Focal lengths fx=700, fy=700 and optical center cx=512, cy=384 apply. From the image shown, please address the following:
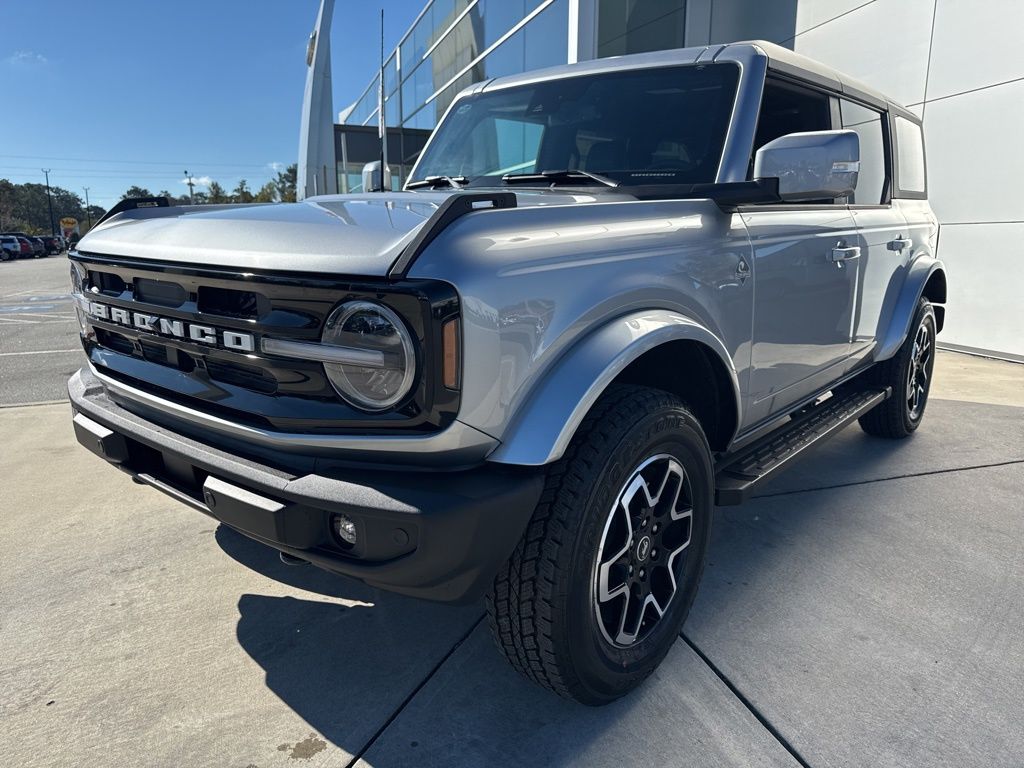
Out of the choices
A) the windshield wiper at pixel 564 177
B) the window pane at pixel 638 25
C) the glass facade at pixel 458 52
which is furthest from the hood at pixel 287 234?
the window pane at pixel 638 25

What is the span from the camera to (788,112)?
2926mm

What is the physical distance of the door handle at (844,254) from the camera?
2973 mm

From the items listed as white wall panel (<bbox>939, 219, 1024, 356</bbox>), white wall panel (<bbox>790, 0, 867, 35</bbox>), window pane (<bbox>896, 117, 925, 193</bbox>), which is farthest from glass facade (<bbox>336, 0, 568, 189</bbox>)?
white wall panel (<bbox>939, 219, 1024, 356</bbox>)

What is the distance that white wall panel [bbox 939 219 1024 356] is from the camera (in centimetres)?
710

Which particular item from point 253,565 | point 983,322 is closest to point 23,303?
point 253,565

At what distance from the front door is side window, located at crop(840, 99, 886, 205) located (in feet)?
1.69

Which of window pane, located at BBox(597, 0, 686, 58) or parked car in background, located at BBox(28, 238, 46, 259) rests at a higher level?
window pane, located at BBox(597, 0, 686, 58)

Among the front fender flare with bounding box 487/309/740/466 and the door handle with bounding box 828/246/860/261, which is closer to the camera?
the front fender flare with bounding box 487/309/740/466

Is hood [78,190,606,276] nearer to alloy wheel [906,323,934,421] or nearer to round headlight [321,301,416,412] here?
round headlight [321,301,416,412]

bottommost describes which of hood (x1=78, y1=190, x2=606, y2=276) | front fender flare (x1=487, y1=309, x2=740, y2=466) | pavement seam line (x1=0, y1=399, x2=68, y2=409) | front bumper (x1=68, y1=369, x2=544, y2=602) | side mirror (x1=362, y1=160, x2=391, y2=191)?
pavement seam line (x1=0, y1=399, x2=68, y2=409)

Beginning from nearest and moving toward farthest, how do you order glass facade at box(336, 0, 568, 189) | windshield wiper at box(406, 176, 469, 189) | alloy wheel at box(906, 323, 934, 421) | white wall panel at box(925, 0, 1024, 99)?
windshield wiper at box(406, 176, 469, 189), alloy wheel at box(906, 323, 934, 421), white wall panel at box(925, 0, 1024, 99), glass facade at box(336, 0, 568, 189)

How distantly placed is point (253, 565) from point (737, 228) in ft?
7.43

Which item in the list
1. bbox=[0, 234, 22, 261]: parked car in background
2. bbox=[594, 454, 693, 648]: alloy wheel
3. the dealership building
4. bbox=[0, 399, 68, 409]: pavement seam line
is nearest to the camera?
bbox=[594, 454, 693, 648]: alloy wheel

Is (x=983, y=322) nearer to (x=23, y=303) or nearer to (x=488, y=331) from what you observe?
(x=488, y=331)
